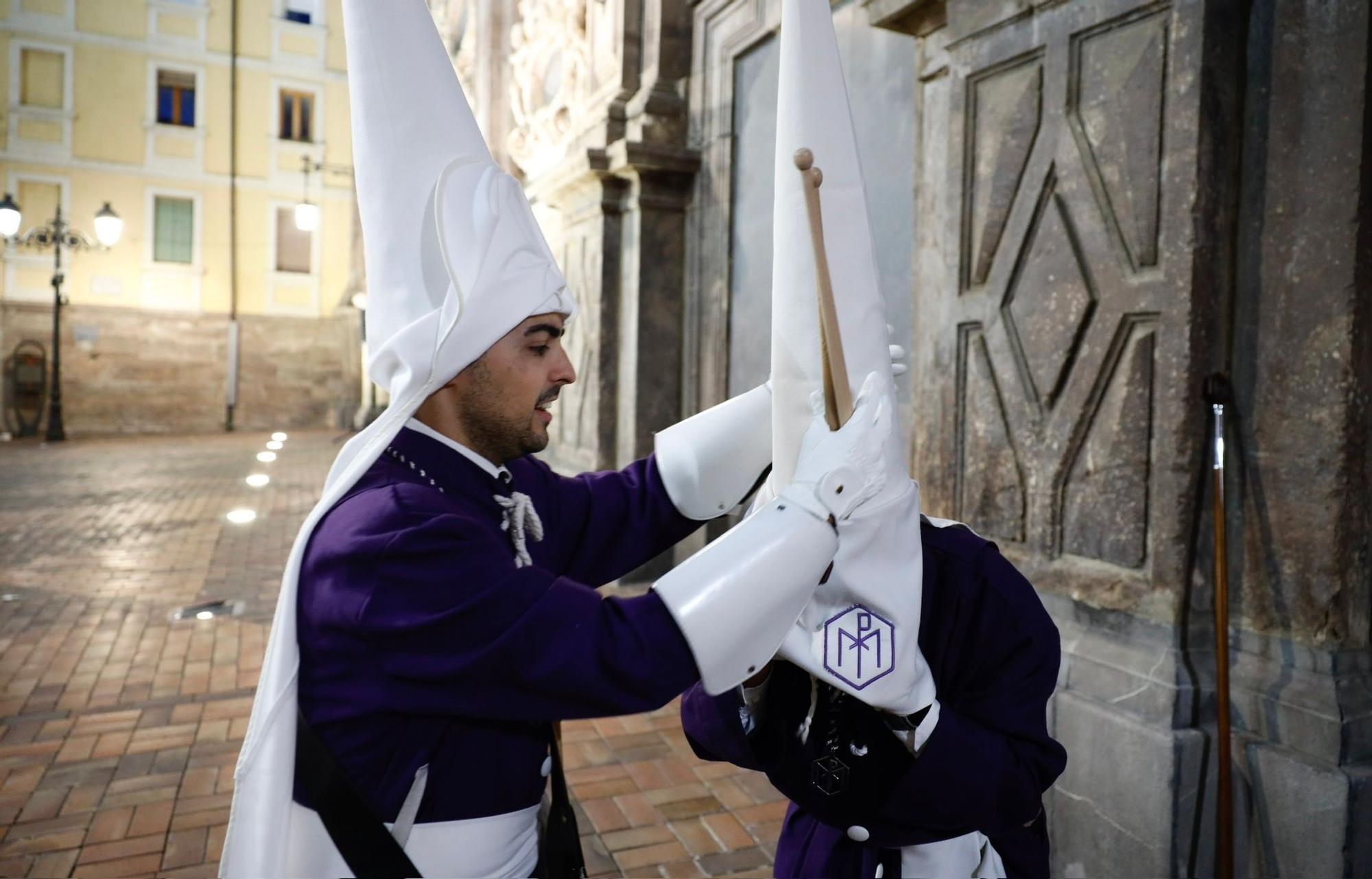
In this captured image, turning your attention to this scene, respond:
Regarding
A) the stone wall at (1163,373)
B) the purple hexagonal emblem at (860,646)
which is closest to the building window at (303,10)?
the stone wall at (1163,373)

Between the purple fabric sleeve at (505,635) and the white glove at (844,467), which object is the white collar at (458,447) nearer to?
the purple fabric sleeve at (505,635)

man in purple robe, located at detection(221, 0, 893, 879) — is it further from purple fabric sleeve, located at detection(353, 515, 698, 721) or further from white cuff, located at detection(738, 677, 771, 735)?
white cuff, located at detection(738, 677, 771, 735)

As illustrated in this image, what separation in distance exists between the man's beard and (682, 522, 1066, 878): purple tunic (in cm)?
57

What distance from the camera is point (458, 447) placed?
1665mm

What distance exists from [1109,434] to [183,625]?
5138 millimetres

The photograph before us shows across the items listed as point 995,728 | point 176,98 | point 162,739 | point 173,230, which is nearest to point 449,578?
point 995,728

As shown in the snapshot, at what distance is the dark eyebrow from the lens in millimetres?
1627

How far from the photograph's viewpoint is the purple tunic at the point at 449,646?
128 cm

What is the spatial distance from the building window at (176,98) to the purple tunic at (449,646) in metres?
24.3

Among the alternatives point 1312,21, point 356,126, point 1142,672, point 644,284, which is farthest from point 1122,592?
point 644,284

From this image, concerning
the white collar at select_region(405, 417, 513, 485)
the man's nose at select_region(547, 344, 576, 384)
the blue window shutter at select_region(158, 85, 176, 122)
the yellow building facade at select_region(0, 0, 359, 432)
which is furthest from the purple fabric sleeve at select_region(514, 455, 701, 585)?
the blue window shutter at select_region(158, 85, 176, 122)

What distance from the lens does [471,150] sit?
1651 mm

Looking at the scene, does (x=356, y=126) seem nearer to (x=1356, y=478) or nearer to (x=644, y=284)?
(x=1356, y=478)

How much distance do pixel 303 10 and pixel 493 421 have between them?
2585 cm
